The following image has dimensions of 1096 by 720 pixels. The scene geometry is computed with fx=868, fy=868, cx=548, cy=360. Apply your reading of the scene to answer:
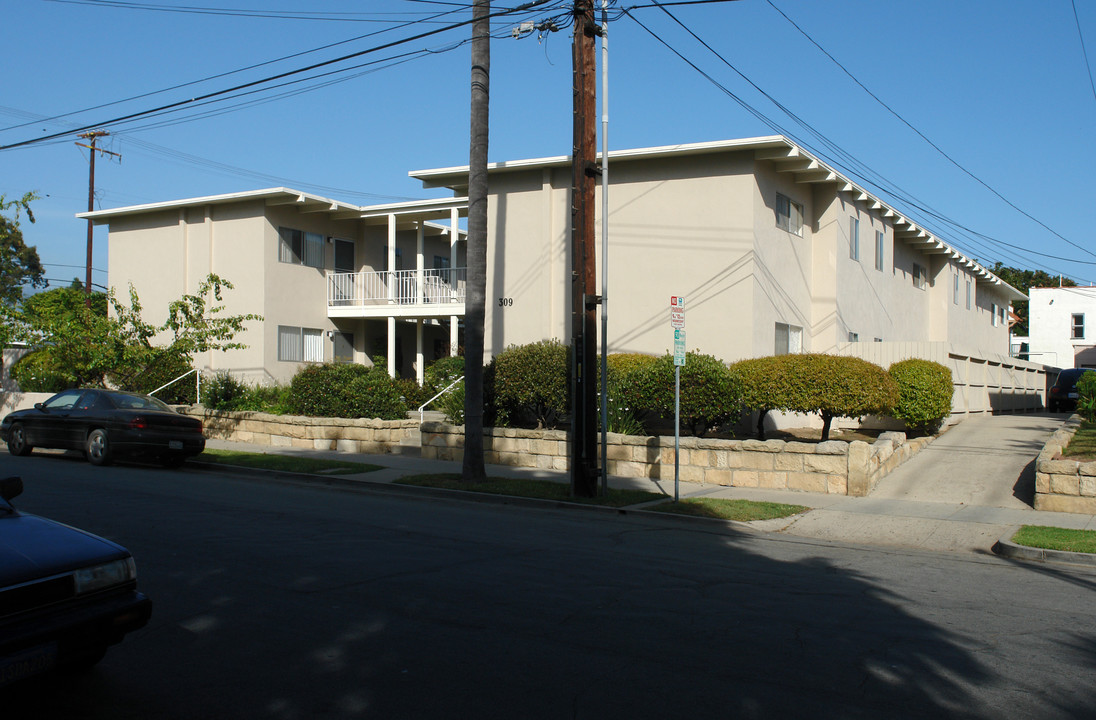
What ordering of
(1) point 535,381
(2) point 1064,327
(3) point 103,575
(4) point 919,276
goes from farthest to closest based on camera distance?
1. (2) point 1064,327
2. (4) point 919,276
3. (1) point 535,381
4. (3) point 103,575

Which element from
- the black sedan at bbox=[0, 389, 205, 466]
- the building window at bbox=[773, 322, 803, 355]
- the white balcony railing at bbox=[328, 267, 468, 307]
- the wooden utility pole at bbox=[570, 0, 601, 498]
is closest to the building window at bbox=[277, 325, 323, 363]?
the white balcony railing at bbox=[328, 267, 468, 307]

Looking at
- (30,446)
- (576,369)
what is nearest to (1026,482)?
(576,369)

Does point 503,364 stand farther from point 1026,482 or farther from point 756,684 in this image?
point 756,684

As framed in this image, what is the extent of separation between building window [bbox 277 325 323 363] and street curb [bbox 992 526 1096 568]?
23.1m

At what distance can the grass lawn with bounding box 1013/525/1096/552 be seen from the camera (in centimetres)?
954

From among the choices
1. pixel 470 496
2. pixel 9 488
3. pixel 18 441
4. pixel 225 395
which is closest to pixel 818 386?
pixel 470 496

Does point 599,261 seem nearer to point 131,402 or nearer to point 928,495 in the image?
point 928,495

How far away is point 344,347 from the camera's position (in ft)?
101

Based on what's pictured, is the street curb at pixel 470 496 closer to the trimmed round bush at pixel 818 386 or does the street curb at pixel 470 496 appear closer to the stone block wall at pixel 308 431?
the stone block wall at pixel 308 431

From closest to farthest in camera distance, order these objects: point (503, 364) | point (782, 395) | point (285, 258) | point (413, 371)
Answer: point (782, 395)
point (503, 364)
point (285, 258)
point (413, 371)

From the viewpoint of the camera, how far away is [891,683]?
5.17m

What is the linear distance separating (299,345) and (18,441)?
11497mm

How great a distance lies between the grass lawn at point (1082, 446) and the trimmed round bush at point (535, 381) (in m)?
8.54

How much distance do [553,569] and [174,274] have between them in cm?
2553
